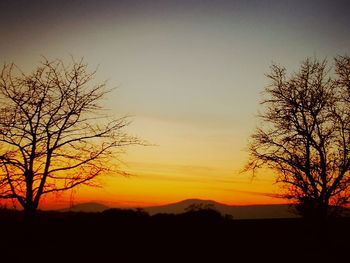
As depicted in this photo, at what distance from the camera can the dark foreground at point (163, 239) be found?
11.3 meters

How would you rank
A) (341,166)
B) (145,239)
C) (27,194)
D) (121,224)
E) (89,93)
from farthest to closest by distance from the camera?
(341,166)
(89,93)
(27,194)
(121,224)
(145,239)

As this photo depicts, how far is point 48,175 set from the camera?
47.0 feet

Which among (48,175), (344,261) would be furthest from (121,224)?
(344,261)

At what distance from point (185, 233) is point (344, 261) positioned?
4.67 m

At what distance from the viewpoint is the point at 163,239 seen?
1230 centimetres

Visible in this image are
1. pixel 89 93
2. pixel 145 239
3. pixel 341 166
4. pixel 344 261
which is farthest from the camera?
pixel 341 166

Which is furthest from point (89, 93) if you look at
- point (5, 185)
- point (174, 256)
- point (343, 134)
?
point (343, 134)

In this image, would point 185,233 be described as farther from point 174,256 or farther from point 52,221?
point 52,221

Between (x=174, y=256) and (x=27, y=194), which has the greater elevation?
(x=27, y=194)

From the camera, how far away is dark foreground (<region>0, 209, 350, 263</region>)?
11305mm

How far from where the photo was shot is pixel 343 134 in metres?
18.4

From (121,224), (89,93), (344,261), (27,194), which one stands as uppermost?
(89,93)

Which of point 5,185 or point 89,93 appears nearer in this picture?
point 5,185

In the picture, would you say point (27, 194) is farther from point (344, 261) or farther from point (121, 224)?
point (344, 261)
